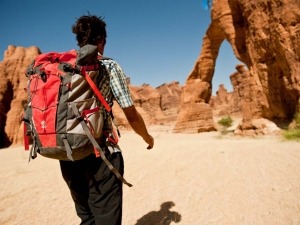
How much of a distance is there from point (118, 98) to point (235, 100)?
4672cm

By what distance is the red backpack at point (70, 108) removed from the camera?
5.36 feet

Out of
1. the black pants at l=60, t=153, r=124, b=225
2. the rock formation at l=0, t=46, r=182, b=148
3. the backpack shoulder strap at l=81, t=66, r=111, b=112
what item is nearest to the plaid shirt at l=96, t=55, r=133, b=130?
the backpack shoulder strap at l=81, t=66, r=111, b=112

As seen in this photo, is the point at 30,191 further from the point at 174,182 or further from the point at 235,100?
the point at 235,100

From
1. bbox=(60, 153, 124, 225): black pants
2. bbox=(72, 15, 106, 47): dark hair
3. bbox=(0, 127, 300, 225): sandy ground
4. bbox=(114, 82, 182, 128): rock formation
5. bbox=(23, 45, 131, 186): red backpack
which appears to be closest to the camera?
bbox=(23, 45, 131, 186): red backpack

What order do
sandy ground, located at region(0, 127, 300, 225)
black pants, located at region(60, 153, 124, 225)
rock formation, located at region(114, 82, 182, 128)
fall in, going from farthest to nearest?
rock formation, located at region(114, 82, 182, 128) < sandy ground, located at region(0, 127, 300, 225) < black pants, located at region(60, 153, 124, 225)

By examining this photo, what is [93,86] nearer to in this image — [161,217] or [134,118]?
[134,118]

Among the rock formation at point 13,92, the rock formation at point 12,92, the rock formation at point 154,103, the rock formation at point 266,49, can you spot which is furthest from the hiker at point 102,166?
the rock formation at point 154,103

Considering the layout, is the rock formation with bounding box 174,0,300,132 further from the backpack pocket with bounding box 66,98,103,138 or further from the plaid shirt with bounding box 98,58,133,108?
the backpack pocket with bounding box 66,98,103,138

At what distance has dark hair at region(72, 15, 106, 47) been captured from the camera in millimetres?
1906

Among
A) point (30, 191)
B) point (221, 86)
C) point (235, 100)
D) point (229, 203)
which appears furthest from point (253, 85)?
point (221, 86)

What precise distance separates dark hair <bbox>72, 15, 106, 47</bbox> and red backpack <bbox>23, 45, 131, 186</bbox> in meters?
0.27

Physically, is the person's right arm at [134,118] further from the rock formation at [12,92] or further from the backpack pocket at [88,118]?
the rock formation at [12,92]

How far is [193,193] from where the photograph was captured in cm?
363

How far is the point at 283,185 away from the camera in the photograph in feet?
11.6
